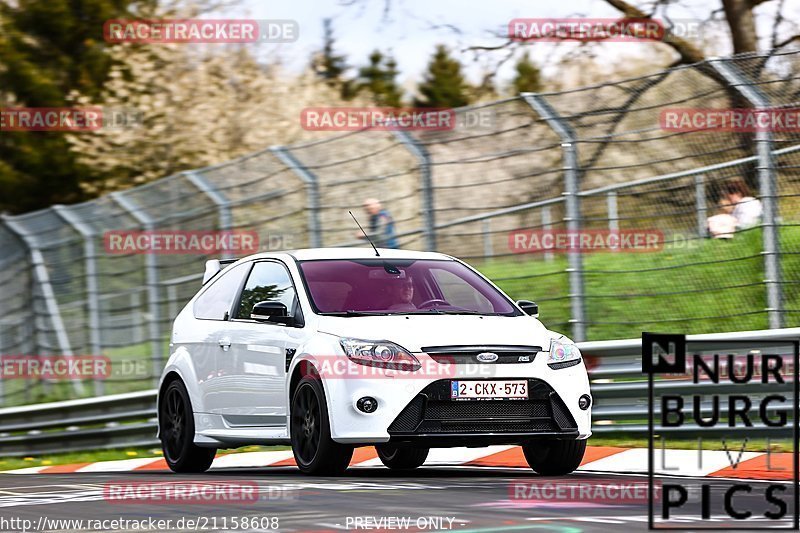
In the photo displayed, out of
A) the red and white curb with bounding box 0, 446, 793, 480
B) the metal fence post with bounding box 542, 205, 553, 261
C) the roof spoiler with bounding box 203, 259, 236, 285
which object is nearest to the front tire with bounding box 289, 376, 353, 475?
the red and white curb with bounding box 0, 446, 793, 480

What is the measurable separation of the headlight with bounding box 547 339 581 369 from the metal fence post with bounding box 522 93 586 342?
→ 9.69 ft

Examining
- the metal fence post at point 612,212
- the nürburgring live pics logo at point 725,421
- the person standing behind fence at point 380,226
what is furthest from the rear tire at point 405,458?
the person standing behind fence at point 380,226

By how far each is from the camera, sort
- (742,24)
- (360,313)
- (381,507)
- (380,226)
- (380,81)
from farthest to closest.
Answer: (380,81), (742,24), (380,226), (360,313), (381,507)

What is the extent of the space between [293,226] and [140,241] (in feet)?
7.62

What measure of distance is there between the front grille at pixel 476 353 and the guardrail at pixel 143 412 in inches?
48.5

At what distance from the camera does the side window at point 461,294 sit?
11.3 meters

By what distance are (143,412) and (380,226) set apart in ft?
9.66

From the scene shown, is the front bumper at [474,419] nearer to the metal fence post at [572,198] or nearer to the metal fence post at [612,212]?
the metal fence post at [572,198]

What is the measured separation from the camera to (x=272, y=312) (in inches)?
422

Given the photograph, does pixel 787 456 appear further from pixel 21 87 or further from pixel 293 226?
pixel 21 87

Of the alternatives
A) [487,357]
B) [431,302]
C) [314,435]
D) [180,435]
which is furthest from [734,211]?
Answer: [180,435]

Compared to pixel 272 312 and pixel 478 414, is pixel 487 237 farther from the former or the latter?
pixel 478 414

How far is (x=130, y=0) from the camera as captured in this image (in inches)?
1951

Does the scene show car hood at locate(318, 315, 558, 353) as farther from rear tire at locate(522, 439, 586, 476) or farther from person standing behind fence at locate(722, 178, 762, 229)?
person standing behind fence at locate(722, 178, 762, 229)
